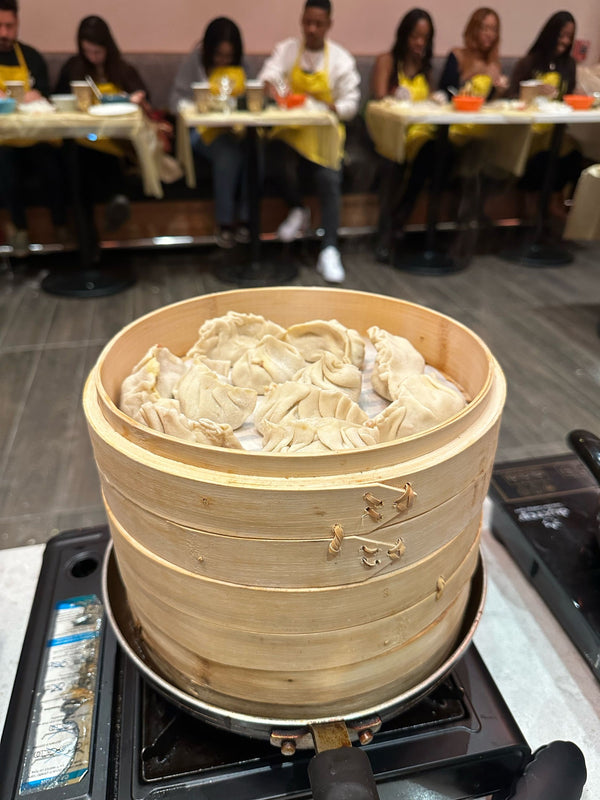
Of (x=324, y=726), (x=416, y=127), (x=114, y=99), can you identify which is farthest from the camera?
(x=416, y=127)

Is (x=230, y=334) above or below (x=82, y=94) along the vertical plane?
below

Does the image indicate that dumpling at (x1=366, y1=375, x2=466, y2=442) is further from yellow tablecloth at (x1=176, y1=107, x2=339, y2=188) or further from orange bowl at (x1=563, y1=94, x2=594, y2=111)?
orange bowl at (x1=563, y1=94, x2=594, y2=111)

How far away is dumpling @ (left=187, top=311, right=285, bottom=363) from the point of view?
111 cm

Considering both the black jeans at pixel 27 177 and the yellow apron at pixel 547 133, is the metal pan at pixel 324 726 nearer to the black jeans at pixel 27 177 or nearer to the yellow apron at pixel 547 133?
the black jeans at pixel 27 177

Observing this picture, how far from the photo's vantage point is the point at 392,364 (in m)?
1.01

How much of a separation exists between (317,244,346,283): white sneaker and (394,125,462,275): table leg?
45 centimetres

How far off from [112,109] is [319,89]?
4.67 feet

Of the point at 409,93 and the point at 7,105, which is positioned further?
the point at 409,93

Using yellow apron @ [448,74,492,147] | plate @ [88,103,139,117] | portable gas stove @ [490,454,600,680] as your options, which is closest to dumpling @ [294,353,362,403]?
portable gas stove @ [490,454,600,680]

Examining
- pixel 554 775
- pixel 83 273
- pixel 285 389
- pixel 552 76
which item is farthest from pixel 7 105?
pixel 552 76

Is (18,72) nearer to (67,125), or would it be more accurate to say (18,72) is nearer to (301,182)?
(67,125)

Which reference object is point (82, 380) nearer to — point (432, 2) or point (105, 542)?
point (105, 542)

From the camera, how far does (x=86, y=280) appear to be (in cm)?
351

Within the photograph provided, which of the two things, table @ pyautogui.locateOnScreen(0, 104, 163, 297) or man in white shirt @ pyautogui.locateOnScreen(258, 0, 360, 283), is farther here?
man in white shirt @ pyautogui.locateOnScreen(258, 0, 360, 283)
